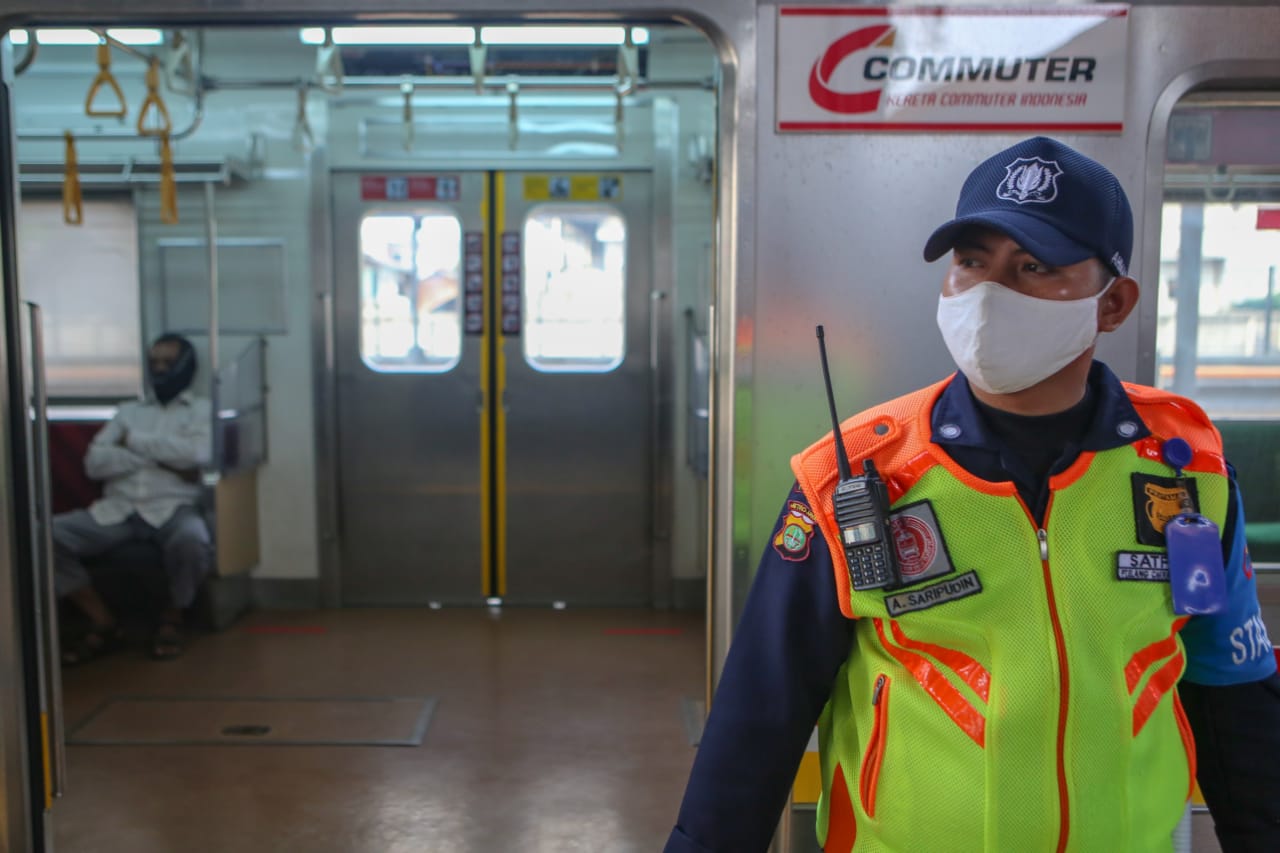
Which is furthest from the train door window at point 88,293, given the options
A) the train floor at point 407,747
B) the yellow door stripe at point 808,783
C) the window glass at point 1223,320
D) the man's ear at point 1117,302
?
the man's ear at point 1117,302

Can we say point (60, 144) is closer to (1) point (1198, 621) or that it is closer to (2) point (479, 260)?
(2) point (479, 260)

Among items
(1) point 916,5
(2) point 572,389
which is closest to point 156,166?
(2) point 572,389

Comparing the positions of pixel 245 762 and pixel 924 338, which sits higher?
pixel 924 338

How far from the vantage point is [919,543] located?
1285mm

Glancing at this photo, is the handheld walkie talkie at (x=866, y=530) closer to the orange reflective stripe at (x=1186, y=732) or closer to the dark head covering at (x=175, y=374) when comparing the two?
the orange reflective stripe at (x=1186, y=732)

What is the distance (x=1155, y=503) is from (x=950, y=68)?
1.18 m

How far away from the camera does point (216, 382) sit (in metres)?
5.07

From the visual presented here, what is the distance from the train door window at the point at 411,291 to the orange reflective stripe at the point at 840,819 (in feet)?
15.1

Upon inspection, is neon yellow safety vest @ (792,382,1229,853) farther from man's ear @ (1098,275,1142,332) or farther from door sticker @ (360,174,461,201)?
door sticker @ (360,174,461,201)

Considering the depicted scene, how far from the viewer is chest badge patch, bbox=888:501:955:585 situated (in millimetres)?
1264

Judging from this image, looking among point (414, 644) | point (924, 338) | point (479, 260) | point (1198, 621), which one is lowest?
point (414, 644)

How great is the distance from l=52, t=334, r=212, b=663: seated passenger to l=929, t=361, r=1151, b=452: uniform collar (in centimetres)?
446

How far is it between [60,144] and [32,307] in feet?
11.7

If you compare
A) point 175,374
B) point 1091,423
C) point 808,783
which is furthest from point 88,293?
point 1091,423
